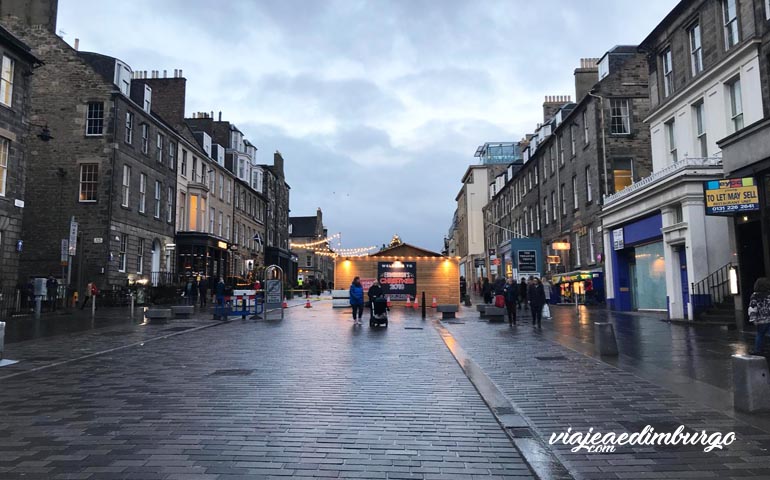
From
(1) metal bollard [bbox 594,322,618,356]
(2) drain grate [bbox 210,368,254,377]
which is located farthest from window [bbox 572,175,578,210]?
(2) drain grate [bbox 210,368,254,377]

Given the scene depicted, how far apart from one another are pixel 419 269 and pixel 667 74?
16.1 metres

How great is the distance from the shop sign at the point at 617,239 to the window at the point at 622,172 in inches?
161

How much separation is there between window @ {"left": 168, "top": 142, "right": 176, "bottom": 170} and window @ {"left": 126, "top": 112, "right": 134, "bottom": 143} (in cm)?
497

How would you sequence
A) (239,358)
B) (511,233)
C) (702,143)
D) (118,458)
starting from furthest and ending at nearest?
(511,233) < (702,143) < (239,358) < (118,458)

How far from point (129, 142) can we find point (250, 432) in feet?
100

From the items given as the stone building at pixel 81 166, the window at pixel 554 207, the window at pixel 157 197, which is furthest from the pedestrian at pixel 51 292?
the window at pixel 554 207

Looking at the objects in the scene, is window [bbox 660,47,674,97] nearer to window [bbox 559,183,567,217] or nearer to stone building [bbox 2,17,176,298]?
window [bbox 559,183,567,217]

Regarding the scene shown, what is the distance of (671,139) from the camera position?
23.6 meters

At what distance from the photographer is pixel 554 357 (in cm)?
1092

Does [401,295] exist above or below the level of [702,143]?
below

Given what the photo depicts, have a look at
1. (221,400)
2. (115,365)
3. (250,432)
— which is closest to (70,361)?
(115,365)

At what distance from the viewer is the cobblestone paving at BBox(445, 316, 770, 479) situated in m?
4.57

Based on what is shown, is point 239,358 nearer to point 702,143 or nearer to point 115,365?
point 115,365

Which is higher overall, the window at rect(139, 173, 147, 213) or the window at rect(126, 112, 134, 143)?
the window at rect(126, 112, 134, 143)
